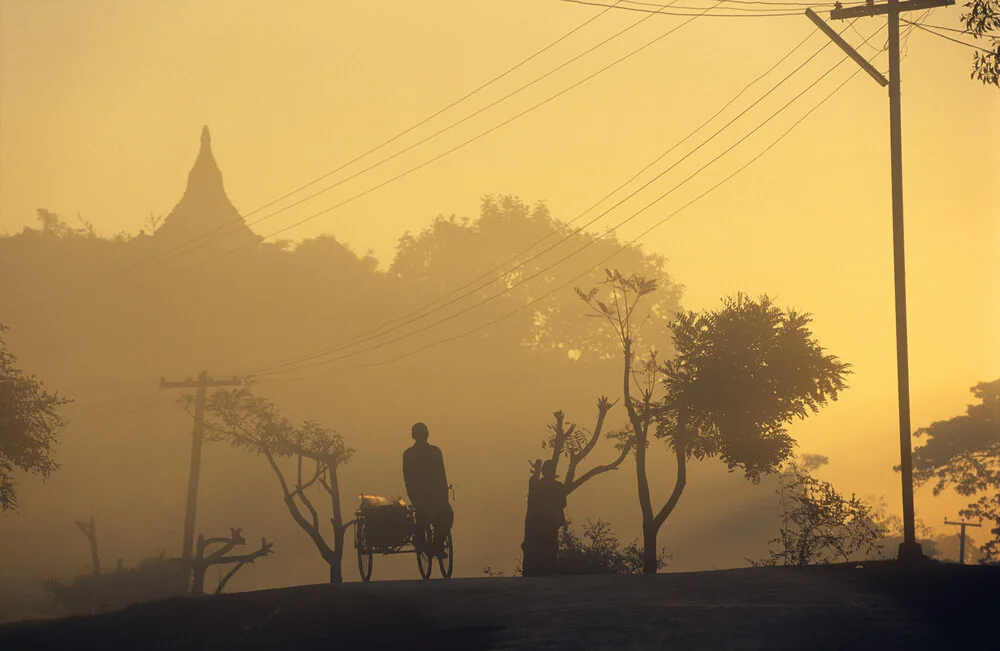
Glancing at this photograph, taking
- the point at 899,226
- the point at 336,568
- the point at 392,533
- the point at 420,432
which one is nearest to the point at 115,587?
the point at 336,568

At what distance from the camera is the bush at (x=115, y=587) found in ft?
193

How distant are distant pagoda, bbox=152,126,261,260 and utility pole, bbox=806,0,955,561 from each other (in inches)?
3553

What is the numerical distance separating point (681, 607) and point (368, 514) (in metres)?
7.74

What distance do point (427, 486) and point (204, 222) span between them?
100778 mm

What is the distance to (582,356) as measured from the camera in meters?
130

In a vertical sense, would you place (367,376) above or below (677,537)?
above

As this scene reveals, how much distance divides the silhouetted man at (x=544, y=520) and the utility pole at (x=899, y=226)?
616 cm

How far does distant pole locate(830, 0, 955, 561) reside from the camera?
919 inches

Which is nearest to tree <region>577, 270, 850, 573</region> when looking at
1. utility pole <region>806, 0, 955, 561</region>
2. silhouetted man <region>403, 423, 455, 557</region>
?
utility pole <region>806, 0, 955, 561</region>

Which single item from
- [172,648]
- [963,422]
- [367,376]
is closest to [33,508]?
[367,376]

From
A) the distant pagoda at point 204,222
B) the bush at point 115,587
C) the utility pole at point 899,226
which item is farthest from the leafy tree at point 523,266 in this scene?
the utility pole at point 899,226

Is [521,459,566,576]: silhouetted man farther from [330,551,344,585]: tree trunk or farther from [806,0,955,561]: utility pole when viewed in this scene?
[330,551,344,585]: tree trunk

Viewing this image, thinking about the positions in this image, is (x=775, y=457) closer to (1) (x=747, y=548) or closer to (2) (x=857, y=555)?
(1) (x=747, y=548)

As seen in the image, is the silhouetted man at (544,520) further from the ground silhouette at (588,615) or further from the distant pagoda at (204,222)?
the distant pagoda at (204,222)
